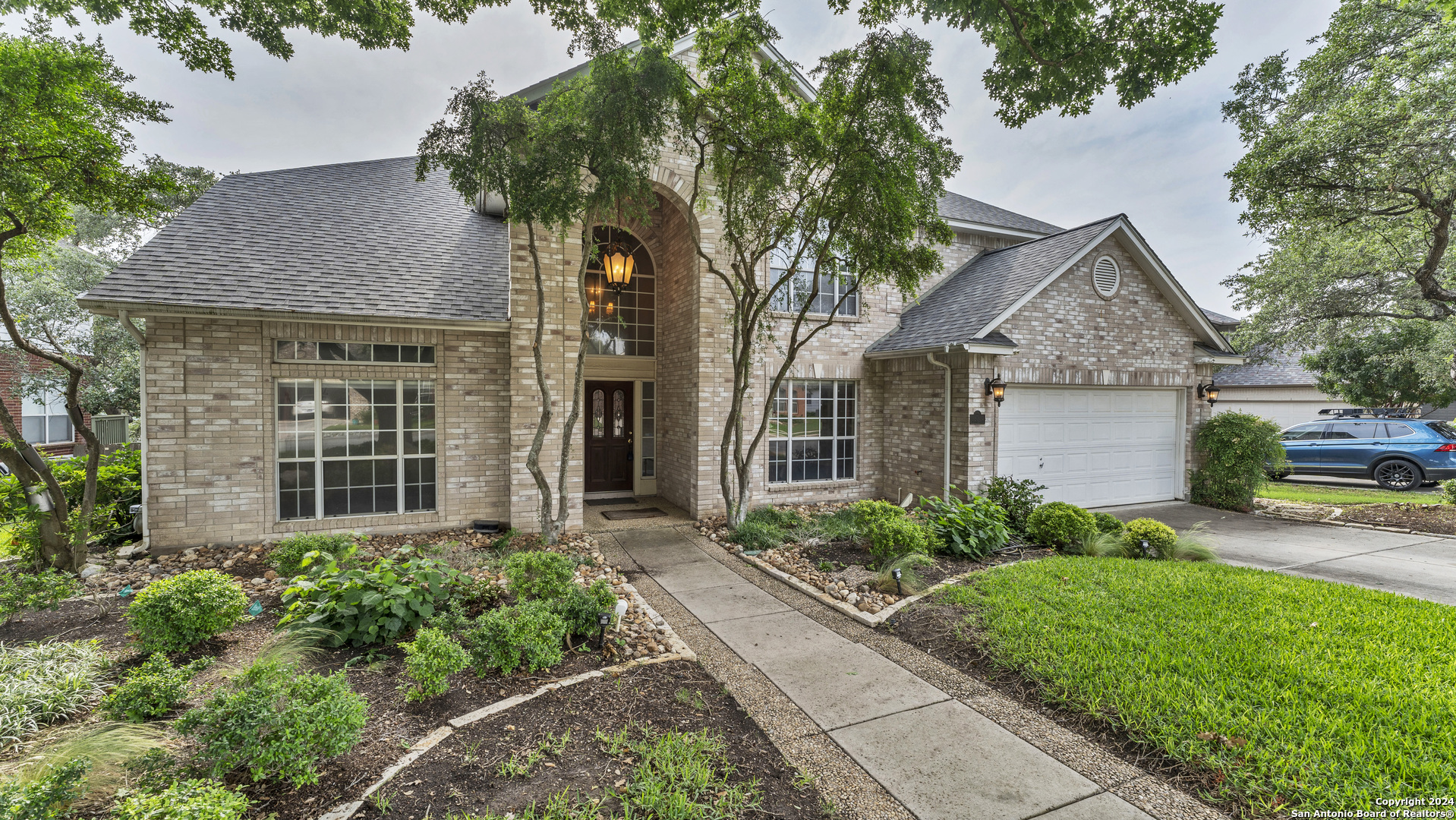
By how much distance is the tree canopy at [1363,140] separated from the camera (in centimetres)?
852

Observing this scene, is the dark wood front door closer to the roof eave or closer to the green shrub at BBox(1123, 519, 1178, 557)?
the roof eave

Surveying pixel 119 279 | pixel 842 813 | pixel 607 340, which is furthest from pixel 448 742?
pixel 607 340

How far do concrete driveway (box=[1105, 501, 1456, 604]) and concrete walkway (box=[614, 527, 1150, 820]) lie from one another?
5789mm

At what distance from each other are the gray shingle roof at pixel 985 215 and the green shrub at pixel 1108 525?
678 cm

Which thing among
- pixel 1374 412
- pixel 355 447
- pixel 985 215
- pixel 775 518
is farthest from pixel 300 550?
pixel 1374 412

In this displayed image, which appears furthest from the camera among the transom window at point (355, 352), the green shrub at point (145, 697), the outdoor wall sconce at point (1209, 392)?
the outdoor wall sconce at point (1209, 392)

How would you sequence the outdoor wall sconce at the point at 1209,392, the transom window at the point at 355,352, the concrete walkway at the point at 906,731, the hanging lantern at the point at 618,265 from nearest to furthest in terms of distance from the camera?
the concrete walkway at the point at 906,731 → the transom window at the point at 355,352 → the hanging lantern at the point at 618,265 → the outdoor wall sconce at the point at 1209,392

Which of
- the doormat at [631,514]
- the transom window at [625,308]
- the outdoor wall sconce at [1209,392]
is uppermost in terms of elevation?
the transom window at [625,308]

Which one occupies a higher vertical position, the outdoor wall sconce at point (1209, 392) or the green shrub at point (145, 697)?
the outdoor wall sconce at point (1209, 392)

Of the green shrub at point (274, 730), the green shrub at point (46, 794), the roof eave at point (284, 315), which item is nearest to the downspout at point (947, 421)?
the roof eave at point (284, 315)

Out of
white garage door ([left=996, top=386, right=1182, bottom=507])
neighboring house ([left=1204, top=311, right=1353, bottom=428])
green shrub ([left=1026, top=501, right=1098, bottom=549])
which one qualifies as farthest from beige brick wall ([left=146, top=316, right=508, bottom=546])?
neighboring house ([left=1204, top=311, right=1353, bottom=428])

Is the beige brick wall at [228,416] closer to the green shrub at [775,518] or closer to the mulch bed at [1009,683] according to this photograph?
the green shrub at [775,518]

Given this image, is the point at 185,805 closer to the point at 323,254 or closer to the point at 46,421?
the point at 323,254

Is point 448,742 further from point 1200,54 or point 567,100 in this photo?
point 1200,54
